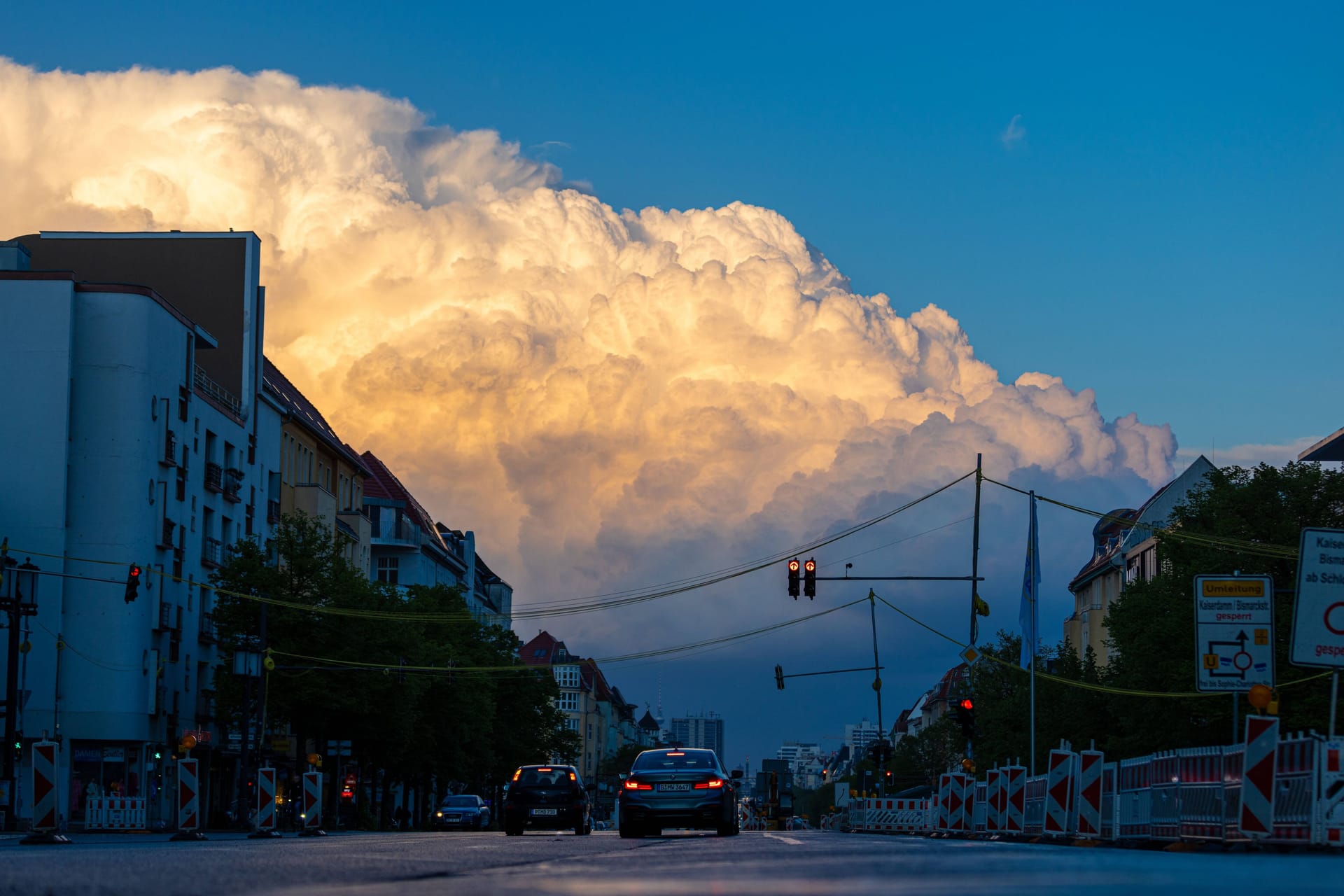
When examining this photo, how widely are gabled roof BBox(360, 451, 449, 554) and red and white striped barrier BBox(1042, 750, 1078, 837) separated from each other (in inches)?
3550

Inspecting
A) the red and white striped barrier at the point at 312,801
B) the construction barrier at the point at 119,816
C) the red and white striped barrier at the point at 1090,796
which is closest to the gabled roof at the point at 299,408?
the construction barrier at the point at 119,816

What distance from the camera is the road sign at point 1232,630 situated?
21484mm

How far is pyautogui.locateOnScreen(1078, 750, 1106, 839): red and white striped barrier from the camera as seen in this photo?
22312 millimetres

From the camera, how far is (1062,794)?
23.7 meters

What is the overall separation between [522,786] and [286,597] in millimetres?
23196

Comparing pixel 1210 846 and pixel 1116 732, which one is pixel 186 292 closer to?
pixel 1116 732

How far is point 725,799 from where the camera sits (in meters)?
27.2

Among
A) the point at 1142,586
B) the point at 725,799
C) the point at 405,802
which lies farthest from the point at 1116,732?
the point at 725,799

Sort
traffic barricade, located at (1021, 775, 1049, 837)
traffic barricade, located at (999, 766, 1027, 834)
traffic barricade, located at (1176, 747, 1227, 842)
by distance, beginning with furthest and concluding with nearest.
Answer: traffic barricade, located at (999, 766, 1027, 834) → traffic barricade, located at (1021, 775, 1049, 837) → traffic barricade, located at (1176, 747, 1227, 842)

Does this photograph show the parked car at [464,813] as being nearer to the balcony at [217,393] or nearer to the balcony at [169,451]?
the balcony at [169,451]

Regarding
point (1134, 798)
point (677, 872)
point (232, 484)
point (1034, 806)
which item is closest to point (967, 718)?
point (1034, 806)

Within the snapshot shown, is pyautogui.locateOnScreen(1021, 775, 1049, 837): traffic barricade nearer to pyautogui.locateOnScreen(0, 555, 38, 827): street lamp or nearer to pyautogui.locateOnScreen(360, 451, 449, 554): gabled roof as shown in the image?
pyautogui.locateOnScreen(0, 555, 38, 827): street lamp

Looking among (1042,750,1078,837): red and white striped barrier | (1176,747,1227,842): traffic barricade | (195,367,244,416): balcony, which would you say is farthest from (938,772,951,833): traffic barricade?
(195,367,244,416): balcony

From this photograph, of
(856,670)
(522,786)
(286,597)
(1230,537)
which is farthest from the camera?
(856,670)
